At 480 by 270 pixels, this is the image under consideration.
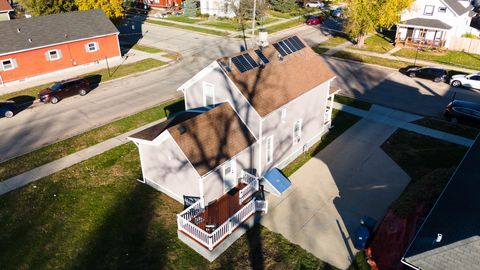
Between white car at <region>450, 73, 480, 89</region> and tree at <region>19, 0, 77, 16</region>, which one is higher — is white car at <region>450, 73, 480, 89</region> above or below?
below

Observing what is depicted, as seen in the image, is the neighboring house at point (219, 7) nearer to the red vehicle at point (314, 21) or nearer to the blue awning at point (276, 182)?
the red vehicle at point (314, 21)

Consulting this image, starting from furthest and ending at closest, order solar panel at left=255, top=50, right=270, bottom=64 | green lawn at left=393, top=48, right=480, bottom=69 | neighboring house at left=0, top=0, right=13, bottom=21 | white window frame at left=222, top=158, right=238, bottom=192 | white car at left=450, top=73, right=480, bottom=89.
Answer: neighboring house at left=0, top=0, right=13, bottom=21 → green lawn at left=393, top=48, right=480, bottom=69 → white car at left=450, top=73, right=480, bottom=89 → solar panel at left=255, top=50, right=270, bottom=64 → white window frame at left=222, top=158, right=238, bottom=192

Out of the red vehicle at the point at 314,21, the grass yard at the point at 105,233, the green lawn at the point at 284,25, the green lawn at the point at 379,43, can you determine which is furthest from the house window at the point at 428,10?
the grass yard at the point at 105,233

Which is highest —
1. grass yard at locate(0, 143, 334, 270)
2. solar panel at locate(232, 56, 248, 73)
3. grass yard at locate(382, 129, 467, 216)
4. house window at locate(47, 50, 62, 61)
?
solar panel at locate(232, 56, 248, 73)

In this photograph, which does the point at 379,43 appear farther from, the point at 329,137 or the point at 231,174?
the point at 231,174

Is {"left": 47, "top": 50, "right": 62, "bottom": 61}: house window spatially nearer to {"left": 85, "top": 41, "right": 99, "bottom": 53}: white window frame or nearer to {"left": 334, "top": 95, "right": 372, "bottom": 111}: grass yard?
{"left": 85, "top": 41, "right": 99, "bottom": 53}: white window frame

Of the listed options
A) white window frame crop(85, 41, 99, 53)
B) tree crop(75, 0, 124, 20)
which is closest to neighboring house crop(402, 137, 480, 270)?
white window frame crop(85, 41, 99, 53)

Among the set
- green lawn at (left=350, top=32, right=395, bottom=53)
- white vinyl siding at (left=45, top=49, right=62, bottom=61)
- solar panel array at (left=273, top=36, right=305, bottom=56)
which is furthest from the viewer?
green lawn at (left=350, top=32, right=395, bottom=53)
